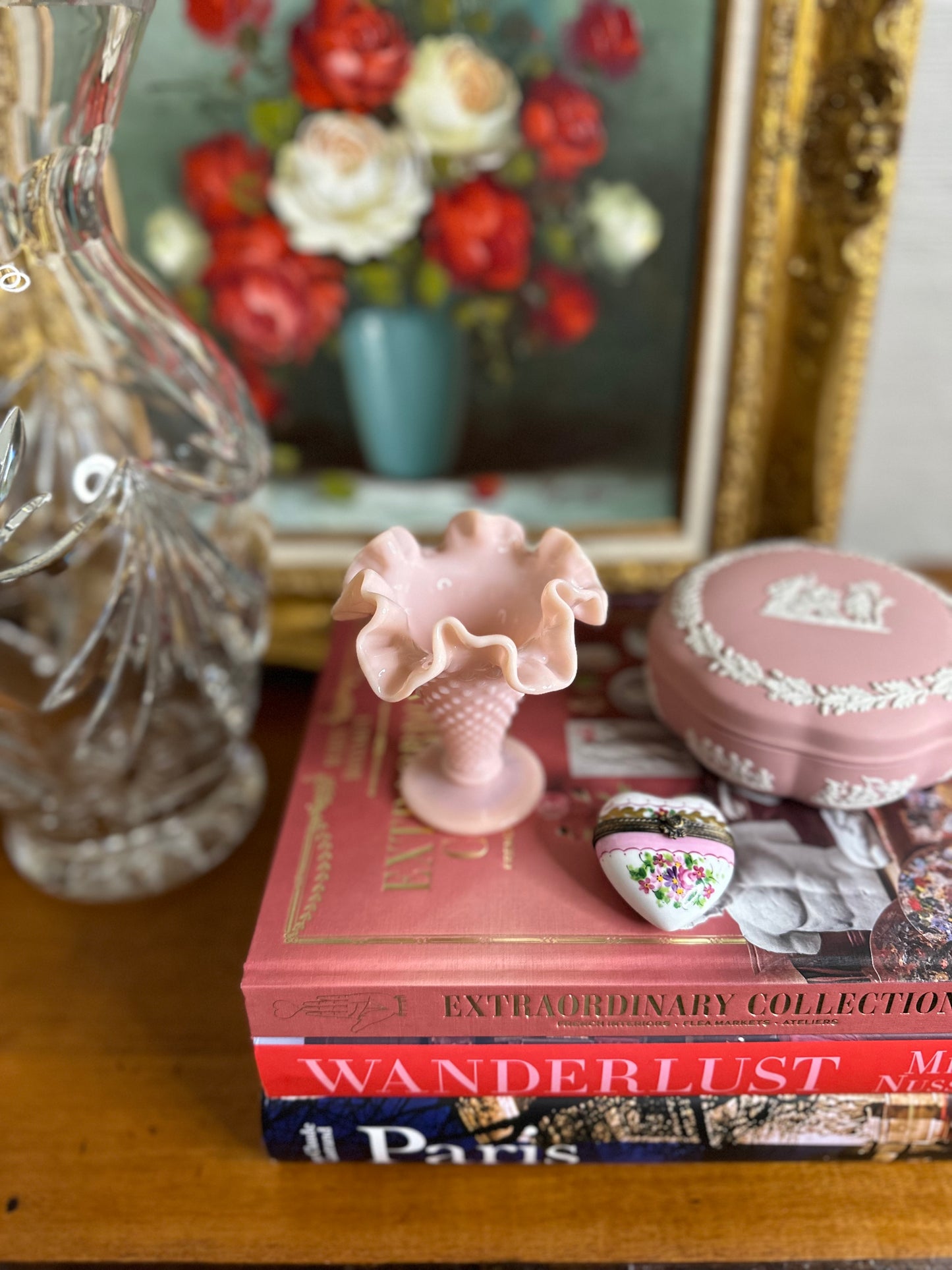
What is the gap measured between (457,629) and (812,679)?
0.18 meters

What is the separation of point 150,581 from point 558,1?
0.37 m

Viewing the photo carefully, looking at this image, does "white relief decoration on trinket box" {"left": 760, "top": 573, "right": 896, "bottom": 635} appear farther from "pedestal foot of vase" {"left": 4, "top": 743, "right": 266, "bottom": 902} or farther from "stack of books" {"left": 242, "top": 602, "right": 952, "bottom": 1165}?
"pedestal foot of vase" {"left": 4, "top": 743, "right": 266, "bottom": 902}

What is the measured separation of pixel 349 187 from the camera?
1.84 ft

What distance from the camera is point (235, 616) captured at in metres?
0.58

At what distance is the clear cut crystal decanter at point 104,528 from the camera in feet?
1.44

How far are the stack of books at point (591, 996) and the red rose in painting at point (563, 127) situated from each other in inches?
14.2

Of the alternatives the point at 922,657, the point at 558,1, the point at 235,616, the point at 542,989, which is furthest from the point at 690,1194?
the point at 558,1

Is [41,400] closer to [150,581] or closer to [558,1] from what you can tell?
[150,581]

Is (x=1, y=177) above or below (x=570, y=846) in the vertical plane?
above

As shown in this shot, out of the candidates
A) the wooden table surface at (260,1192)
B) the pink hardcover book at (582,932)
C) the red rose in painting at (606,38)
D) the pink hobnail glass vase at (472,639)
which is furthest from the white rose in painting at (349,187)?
the wooden table surface at (260,1192)

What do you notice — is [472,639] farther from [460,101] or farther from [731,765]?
[460,101]

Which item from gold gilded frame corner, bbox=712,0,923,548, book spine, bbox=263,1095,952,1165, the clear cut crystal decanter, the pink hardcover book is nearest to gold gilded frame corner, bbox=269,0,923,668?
gold gilded frame corner, bbox=712,0,923,548

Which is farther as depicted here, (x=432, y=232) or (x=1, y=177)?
(x=432, y=232)

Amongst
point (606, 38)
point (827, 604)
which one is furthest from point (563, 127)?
point (827, 604)
